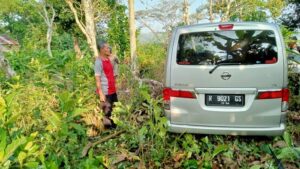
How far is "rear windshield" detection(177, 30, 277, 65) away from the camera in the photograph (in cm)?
403

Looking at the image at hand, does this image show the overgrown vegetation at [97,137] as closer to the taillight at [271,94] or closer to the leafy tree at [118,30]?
the taillight at [271,94]

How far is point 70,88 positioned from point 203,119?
3.08 meters

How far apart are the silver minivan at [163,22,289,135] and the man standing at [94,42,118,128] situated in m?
1.42

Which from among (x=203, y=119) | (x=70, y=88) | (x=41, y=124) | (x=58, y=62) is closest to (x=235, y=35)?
(x=203, y=119)

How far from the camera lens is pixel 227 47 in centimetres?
411

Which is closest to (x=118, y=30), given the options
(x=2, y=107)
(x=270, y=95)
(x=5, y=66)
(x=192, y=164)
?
(x=5, y=66)

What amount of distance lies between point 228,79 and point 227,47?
42 centimetres

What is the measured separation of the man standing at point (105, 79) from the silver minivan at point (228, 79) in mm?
1418

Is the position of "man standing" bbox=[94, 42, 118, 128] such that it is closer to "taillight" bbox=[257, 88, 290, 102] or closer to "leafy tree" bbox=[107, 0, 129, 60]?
"taillight" bbox=[257, 88, 290, 102]

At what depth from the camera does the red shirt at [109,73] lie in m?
5.33

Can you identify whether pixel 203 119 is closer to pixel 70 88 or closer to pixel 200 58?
A: pixel 200 58

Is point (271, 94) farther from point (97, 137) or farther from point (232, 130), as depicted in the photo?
point (97, 137)

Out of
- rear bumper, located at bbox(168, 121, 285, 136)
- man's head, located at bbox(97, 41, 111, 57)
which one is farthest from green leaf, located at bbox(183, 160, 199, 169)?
man's head, located at bbox(97, 41, 111, 57)

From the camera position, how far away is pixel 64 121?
2828 millimetres
